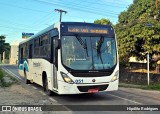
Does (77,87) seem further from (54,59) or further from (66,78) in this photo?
(54,59)

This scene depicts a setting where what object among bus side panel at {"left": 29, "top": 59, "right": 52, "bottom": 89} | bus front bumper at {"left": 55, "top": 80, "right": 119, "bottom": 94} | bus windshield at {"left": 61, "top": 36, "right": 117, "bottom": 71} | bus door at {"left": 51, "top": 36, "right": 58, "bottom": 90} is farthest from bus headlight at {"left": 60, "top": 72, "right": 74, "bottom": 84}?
bus side panel at {"left": 29, "top": 59, "right": 52, "bottom": 89}

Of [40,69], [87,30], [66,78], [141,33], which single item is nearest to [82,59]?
[66,78]

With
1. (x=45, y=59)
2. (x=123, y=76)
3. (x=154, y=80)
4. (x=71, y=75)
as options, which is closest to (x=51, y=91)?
(x=45, y=59)

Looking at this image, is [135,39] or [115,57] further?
[135,39]

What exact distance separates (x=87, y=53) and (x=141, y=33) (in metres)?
15.1

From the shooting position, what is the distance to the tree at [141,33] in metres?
26.7

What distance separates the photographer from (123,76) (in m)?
29.7

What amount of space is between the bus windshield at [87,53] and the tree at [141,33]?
1264 cm

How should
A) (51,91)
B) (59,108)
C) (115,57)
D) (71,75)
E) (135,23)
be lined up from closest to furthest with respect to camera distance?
(59,108) < (71,75) < (115,57) < (51,91) < (135,23)

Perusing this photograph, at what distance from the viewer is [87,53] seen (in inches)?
502

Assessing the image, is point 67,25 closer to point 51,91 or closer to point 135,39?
point 51,91

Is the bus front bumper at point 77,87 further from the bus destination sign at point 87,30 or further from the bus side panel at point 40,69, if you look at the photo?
the bus destination sign at point 87,30

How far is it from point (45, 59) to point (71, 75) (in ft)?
9.67

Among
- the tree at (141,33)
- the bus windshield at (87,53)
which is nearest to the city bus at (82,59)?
the bus windshield at (87,53)
